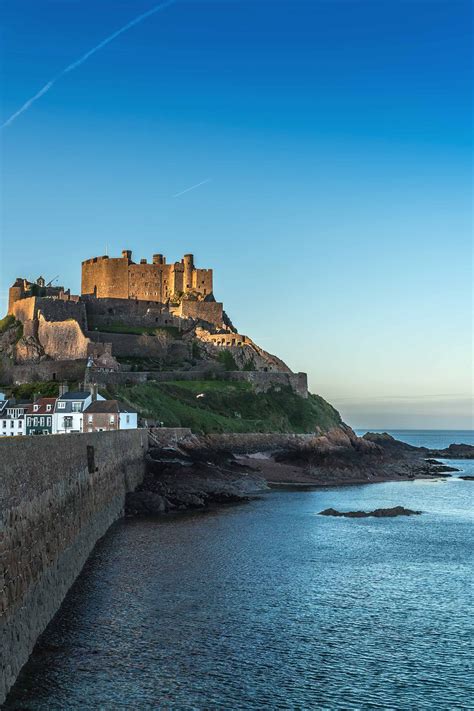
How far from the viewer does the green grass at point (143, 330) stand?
347 feet

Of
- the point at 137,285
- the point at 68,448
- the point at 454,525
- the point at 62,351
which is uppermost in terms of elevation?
the point at 137,285

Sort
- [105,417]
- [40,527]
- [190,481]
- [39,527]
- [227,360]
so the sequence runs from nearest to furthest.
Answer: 1. [39,527]
2. [40,527]
3. [190,481]
4. [105,417]
5. [227,360]

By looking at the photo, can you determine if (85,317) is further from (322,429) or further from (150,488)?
(150,488)

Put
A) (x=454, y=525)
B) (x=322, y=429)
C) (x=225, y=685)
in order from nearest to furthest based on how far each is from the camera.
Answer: (x=225, y=685) → (x=454, y=525) → (x=322, y=429)

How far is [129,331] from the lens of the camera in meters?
107

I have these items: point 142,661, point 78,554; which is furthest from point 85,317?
point 142,661

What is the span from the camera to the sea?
19609 millimetres

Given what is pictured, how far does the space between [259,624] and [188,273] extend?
99.7 m

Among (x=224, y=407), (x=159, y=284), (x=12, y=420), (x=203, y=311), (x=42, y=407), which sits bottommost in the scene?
(x=12, y=420)

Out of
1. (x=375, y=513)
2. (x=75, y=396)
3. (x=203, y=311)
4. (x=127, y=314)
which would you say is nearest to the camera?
(x=375, y=513)

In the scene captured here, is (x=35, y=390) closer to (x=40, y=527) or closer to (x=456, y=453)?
(x=40, y=527)

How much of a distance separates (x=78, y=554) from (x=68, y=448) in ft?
16.3

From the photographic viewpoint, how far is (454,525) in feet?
166

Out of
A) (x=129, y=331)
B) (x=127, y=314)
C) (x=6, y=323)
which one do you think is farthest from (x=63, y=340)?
(x=127, y=314)
